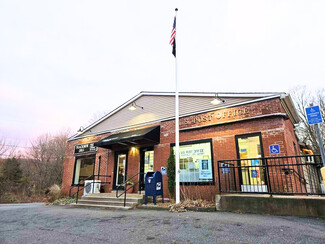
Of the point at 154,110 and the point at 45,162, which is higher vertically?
the point at 154,110

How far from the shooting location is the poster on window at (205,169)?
29.1 feet

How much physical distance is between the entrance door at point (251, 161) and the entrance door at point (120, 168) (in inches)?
268

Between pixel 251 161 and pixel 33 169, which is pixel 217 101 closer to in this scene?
pixel 251 161

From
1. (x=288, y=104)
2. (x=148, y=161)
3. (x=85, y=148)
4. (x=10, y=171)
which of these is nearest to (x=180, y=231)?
(x=148, y=161)

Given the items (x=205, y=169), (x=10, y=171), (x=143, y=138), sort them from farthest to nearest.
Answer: (x=10, y=171)
(x=143, y=138)
(x=205, y=169)

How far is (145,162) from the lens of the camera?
11328mm

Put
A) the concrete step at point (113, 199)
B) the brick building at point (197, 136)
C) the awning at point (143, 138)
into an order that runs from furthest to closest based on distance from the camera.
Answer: the awning at point (143, 138), the concrete step at point (113, 199), the brick building at point (197, 136)

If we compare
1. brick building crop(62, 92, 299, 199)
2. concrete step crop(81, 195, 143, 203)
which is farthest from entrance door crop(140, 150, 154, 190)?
concrete step crop(81, 195, 143, 203)

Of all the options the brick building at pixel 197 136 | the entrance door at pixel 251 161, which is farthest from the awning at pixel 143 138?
the entrance door at pixel 251 161

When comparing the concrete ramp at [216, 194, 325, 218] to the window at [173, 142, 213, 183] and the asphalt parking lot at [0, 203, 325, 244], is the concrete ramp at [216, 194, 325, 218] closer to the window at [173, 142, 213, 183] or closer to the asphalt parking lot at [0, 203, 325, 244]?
the asphalt parking lot at [0, 203, 325, 244]

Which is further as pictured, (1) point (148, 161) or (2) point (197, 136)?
(1) point (148, 161)

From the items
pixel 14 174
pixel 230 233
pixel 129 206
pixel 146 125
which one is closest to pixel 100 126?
pixel 146 125

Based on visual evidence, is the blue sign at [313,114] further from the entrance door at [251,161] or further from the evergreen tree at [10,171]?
the evergreen tree at [10,171]

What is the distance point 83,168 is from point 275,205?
42.2ft
